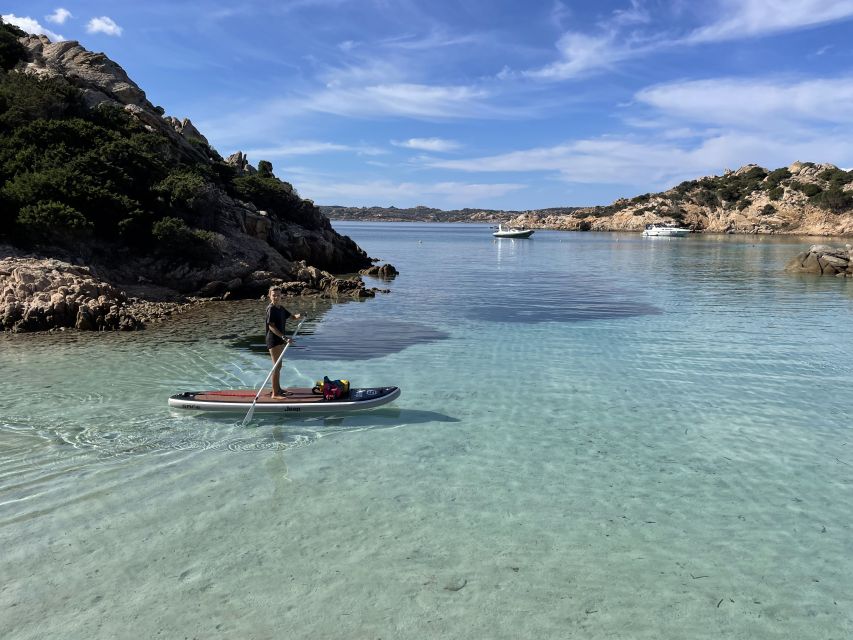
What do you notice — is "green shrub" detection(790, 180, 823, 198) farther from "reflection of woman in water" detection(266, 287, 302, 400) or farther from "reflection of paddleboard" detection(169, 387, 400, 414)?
"reflection of woman in water" detection(266, 287, 302, 400)

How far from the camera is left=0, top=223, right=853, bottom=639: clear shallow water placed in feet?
20.3

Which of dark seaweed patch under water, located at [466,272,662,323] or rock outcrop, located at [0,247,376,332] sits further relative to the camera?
dark seaweed patch under water, located at [466,272,662,323]

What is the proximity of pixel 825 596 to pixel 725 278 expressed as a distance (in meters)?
38.3

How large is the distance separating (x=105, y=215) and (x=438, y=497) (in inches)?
995

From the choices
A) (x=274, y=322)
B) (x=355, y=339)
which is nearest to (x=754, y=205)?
(x=355, y=339)

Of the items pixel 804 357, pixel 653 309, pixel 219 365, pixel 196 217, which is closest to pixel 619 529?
pixel 219 365

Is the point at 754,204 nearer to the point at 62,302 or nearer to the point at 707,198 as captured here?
the point at 707,198

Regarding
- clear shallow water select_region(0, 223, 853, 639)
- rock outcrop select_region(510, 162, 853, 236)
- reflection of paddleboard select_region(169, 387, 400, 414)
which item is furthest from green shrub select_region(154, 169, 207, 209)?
rock outcrop select_region(510, 162, 853, 236)

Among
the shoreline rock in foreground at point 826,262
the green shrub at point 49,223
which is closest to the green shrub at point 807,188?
the shoreline rock in foreground at point 826,262

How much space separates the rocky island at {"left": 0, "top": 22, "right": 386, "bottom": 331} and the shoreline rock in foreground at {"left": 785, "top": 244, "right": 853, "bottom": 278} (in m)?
31.6

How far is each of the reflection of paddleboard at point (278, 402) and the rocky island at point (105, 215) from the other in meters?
10.3

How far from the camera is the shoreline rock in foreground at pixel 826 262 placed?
41.8m

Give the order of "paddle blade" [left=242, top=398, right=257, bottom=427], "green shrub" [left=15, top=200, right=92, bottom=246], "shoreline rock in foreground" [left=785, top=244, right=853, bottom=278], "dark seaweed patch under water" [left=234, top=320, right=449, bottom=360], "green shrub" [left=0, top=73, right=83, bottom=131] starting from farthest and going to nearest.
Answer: "shoreline rock in foreground" [left=785, top=244, right=853, bottom=278] → "green shrub" [left=0, top=73, right=83, bottom=131] → "green shrub" [left=15, top=200, right=92, bottom=246] → "dark seaweed patch under water" [left=234, top=320, right=449, bottom=360] → "paddle blade" [left=242, top=398, right=257, bottom=427]

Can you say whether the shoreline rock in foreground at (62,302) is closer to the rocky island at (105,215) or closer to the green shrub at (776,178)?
the rocky island at (105,215)
